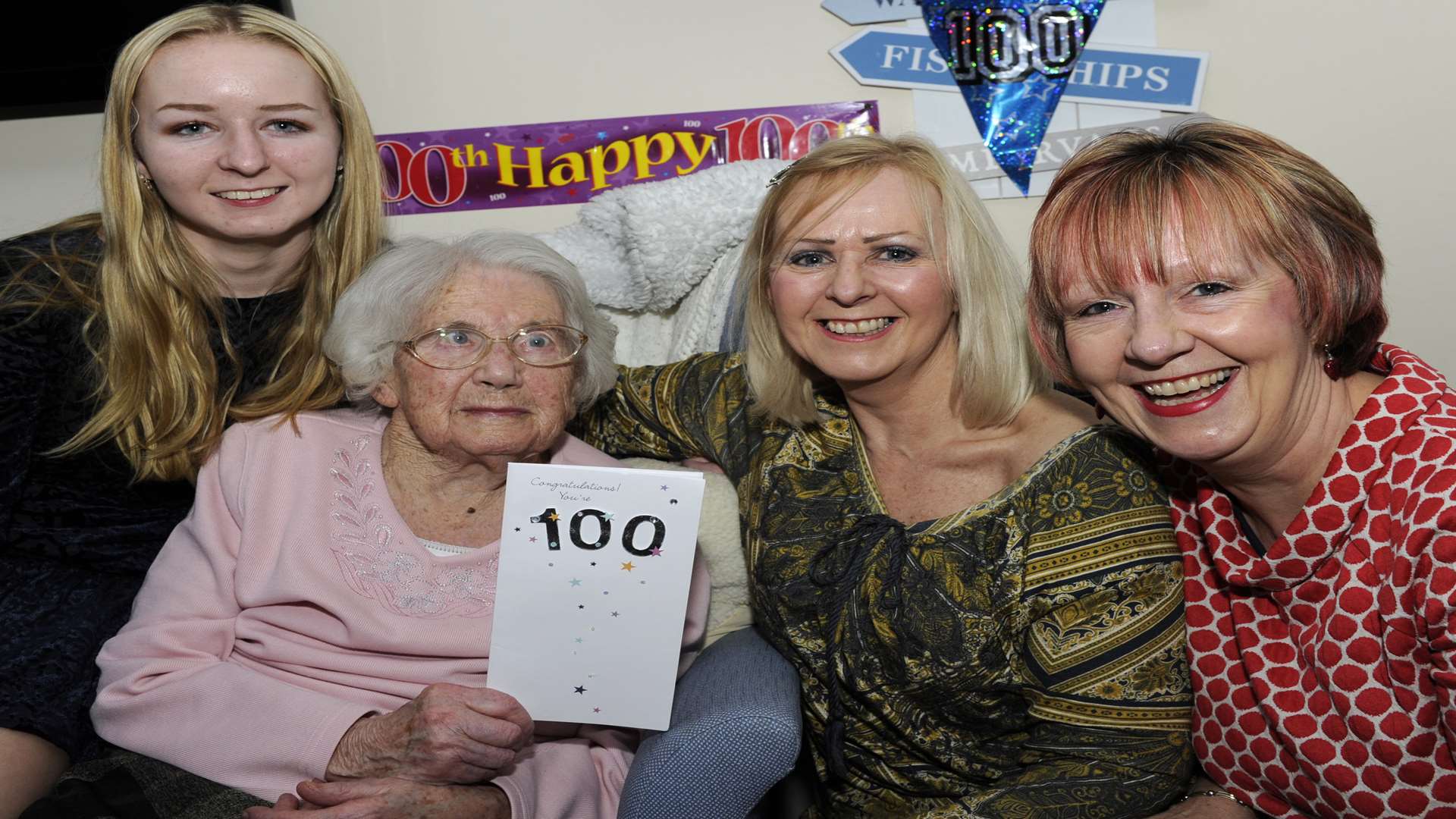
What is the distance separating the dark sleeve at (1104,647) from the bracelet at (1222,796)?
0.14ft

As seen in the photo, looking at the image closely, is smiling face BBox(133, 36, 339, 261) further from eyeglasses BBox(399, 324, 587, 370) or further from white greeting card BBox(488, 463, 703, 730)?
white greeting card BBox(488, 463, 703, 730)

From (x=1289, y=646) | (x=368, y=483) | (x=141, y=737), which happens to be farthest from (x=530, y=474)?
(x=1289, y=646)

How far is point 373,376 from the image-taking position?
1892 millimetres


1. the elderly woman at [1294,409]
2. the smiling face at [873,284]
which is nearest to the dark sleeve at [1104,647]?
the elderly woman at [1294,409]

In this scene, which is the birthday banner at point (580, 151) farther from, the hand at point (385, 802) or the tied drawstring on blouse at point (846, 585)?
the hand at point (385, 802)

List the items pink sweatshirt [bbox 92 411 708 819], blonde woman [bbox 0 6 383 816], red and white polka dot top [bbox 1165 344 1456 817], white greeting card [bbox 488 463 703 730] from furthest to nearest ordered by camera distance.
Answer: blonde woman [bbox 0 6 383 816], pink sweatshirt [bbox 92 411 708 819], white greeting card [bbox 488 463 703 730], red and white polka dot top [bbox 1165 344 1456 817]

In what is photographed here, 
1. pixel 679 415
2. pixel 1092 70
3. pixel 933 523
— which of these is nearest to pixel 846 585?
pixel 933 523

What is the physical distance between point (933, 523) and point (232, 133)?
4.41ft

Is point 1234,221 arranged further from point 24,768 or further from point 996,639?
point 24,768

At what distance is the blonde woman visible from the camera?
1901 mm

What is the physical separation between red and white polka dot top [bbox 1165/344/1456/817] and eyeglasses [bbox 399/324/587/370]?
41.5 inches

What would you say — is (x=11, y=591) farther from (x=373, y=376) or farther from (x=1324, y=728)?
(x=1324, y=728)

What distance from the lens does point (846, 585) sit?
5.77ft

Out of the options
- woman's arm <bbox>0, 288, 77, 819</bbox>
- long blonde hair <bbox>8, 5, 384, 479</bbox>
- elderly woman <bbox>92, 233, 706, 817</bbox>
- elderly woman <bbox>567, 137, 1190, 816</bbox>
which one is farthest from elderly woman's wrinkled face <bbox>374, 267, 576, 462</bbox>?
woman's arm <bbox>0, 288, 77, 819</bbox>
